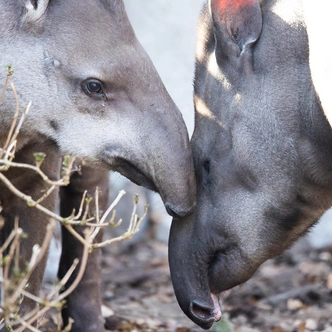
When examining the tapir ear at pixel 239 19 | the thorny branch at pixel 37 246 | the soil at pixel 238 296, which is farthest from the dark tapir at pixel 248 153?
the thorny branch at pixel 37 246

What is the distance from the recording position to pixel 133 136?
15.1ft

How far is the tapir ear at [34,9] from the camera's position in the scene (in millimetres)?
4625

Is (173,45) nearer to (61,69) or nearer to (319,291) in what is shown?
(319,291)

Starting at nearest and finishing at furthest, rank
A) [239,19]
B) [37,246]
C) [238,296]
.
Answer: [37,246] → [239,19] → [238,296]

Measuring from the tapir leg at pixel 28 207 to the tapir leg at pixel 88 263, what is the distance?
1.86 feet

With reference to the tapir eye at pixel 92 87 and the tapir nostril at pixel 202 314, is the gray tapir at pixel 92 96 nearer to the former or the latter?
the tapir eye at pixel 92 87

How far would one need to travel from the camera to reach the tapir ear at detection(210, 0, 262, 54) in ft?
16.5

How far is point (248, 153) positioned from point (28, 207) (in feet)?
3.90

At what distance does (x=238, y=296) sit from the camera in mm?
7578

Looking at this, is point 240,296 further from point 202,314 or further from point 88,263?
point 202,314

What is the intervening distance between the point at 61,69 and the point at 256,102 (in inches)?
41.2

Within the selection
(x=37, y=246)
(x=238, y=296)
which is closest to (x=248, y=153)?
(x=37, y=246)

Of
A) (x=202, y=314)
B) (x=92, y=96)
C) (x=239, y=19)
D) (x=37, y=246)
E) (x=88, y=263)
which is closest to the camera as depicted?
(x=37, y=246)

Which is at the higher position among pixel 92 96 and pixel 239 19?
pixel 239 19
